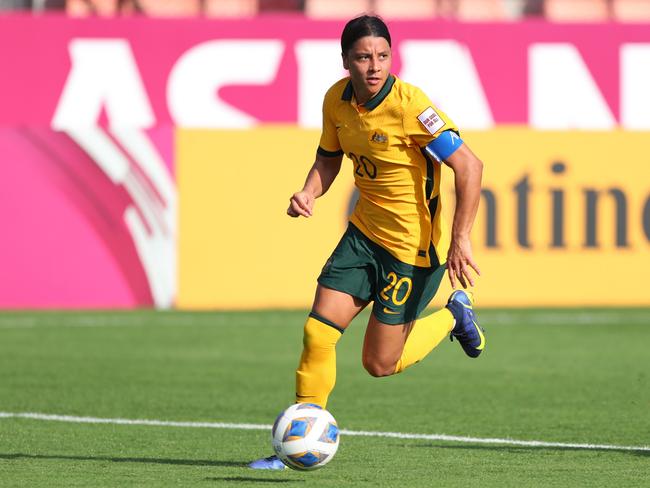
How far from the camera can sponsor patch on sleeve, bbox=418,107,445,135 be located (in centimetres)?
723

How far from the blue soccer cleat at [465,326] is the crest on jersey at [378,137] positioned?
4.15 ft

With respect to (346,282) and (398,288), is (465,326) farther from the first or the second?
(346,282)

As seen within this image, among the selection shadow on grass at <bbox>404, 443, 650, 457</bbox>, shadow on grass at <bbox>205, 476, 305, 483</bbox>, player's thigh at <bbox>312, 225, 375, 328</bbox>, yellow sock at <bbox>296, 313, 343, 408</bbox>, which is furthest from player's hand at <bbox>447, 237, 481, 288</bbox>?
shadow on grass at <bbox>404, 443, 650, 457</bbox>

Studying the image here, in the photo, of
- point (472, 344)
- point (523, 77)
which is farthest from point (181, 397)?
point (523, 77)

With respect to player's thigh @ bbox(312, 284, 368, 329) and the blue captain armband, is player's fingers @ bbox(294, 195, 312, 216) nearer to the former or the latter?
player's thigh @ bbox(312, 284, 368, 329)

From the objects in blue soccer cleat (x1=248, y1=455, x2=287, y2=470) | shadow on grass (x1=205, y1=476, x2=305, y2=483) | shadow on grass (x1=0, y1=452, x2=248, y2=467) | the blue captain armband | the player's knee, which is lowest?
shadow on grass (x1=0, y1=452, x2=248, y2=467)

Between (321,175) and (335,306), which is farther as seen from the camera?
(321,175)

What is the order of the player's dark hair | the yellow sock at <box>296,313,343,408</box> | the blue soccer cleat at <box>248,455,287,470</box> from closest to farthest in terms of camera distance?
the player's dark hair
the yellow sock at <box>296,313,343,408</box>
the blue soccer cleat at <box>248,455,287,470</box>

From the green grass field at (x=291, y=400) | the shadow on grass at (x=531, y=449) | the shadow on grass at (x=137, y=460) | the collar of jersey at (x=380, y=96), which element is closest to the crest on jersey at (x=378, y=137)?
the collar of jersey at (x=380, y=96)

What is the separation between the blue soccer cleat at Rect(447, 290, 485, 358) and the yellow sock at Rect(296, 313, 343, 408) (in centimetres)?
110

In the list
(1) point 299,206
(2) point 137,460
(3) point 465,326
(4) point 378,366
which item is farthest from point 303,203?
(2) point 137,460

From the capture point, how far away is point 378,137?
7.33 m

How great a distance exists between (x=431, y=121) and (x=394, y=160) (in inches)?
11.0

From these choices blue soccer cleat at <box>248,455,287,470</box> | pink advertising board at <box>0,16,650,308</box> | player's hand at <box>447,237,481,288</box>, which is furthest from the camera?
pink advertising board at <box>0,16,650,308</box>
